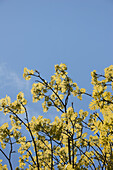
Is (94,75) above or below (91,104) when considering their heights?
above

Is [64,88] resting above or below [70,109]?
above

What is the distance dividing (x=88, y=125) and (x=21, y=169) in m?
1.52

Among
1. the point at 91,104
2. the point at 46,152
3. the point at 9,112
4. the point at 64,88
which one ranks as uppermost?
the point at 64,88

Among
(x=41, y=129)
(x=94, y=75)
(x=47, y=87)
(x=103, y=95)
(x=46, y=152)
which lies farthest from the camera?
(x=46, y=152)

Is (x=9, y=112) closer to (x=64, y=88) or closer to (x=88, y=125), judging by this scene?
(x=64, y=88)

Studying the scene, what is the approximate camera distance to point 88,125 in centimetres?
265

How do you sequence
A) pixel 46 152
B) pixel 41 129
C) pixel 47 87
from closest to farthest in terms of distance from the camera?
pixel 41 129 < pixel 47 87 < pixel 46 152

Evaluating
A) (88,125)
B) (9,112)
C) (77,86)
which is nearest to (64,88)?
(77,86)

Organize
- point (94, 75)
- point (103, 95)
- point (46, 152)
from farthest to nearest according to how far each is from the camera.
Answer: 1. point (46, 152)
2. point (94, 75)
3. point (103, 95)

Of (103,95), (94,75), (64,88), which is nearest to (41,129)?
(64,88)

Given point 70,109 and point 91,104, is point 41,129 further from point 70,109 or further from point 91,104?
point 91,104

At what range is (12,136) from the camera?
2654 mm

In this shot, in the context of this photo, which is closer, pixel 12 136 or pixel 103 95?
pixel 103 95

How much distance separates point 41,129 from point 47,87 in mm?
619
